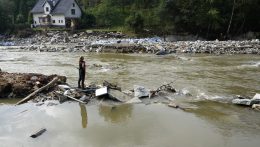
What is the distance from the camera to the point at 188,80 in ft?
82.2

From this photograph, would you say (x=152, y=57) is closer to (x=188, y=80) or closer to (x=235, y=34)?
(x=188, y=80)

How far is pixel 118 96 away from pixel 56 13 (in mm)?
59015

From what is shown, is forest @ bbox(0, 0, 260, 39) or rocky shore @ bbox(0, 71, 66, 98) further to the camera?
forest @ bbox(0, 0, 260, 39)

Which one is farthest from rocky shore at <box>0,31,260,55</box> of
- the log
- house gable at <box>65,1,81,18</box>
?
the log

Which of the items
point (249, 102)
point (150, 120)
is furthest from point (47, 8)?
point (150, 120)

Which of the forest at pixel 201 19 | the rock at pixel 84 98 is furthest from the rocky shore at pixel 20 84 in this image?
the forest at pixel 201 19

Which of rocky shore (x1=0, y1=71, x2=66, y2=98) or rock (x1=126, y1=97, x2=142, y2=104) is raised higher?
rocky shore (x1=0, y1=71, x2=66, y2=98)

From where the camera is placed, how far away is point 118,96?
61.7ft

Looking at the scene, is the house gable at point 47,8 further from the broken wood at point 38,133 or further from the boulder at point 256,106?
the broken wood at point 38,133

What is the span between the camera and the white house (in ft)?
242

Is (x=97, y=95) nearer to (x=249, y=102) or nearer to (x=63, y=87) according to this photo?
(x=63, y=87)

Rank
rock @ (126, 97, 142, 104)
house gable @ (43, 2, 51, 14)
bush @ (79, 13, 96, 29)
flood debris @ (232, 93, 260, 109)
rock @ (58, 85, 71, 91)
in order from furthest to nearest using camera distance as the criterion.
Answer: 1. house gable @ (43, 2, 51, 14)
2. bush @ (79, 13, 96, 29)
3. rock @ (58, 85, 71, 91)
4. rock @ (126, 97, 142, 104)
5. flood debris @ (232, 93, 260, 109)

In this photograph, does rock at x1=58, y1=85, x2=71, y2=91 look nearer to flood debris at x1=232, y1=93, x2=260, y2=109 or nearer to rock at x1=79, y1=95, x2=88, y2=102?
rock at x1=79, y1=95, x2=88, y2=102

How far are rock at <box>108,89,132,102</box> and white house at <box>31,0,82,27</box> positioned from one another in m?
55.0
